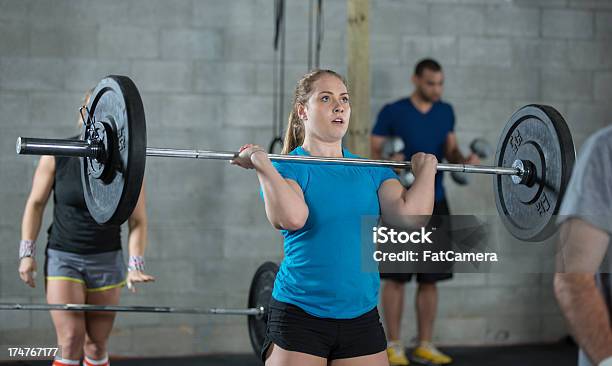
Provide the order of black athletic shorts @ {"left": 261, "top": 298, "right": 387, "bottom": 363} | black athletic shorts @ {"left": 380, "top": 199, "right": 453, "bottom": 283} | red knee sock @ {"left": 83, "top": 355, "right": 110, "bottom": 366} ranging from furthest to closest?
black athletic shorts @ {"left": 380, "top": 199, "right": 453, "bottom": 283} < red knee sock @ {"left": 83, "top": 355, "right": 110, "bottom": 366} < black athletic shorts @ {"left": 261, "top": 298, "right": 387, "bottom": 363}

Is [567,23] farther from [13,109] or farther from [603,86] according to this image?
[13,109]

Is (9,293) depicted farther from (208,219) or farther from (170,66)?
(170,66)

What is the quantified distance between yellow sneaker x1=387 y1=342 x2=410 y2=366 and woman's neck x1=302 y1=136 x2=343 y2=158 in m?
1.94

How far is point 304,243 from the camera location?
181 cm

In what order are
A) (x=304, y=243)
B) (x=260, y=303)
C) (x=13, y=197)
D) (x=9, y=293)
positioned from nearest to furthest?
(x=304, y=243), (x=260, y=303), (x=9, y=293), (x=13, y=197)

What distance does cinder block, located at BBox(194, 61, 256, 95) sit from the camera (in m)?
3.94

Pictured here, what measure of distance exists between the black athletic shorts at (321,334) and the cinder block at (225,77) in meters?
2.30

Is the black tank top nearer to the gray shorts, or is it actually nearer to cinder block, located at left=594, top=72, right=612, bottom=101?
the gray shorts

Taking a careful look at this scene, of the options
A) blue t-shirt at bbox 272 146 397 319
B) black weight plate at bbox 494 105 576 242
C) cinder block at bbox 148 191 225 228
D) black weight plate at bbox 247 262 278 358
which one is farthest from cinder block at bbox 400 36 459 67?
blue t-shirt at bbox 272 146 397 319

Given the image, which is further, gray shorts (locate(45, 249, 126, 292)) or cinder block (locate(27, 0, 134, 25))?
cinder block (locate(27, 0, 134, 25))

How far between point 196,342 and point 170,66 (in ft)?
4.42

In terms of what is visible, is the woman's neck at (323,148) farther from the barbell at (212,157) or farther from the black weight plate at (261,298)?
the black weight plate at (261,298)

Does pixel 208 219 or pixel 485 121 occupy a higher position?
pixel 485 121

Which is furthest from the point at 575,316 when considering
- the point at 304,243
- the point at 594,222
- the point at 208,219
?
the point at 208,219
